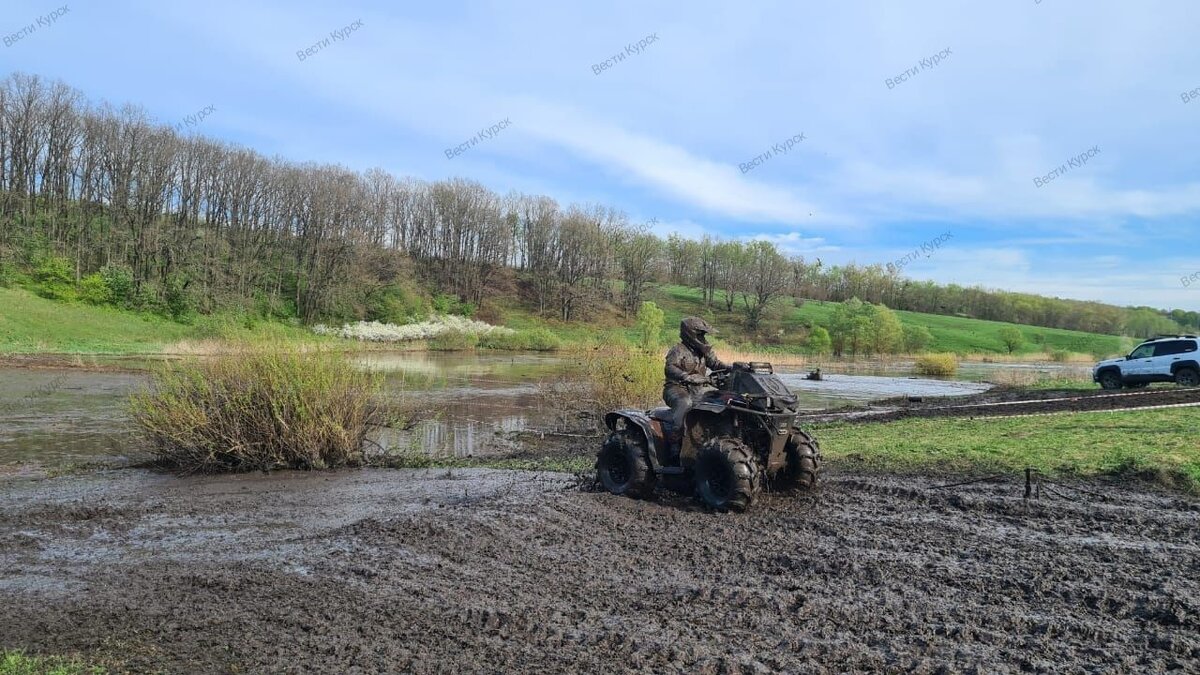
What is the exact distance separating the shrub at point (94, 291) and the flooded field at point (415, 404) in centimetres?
1922

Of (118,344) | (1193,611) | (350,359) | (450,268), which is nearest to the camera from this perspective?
(1193,611)

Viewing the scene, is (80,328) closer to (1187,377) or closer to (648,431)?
(648,431)

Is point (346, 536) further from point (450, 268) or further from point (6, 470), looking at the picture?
point (450, 268)

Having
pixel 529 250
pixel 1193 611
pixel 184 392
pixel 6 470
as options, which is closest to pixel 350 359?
pixel 184 392

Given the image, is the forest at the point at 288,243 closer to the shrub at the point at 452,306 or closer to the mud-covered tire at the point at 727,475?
the shrub at the point at 452,306

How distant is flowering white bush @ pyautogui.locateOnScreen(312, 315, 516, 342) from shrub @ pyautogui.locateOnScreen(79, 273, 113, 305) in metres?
13.6

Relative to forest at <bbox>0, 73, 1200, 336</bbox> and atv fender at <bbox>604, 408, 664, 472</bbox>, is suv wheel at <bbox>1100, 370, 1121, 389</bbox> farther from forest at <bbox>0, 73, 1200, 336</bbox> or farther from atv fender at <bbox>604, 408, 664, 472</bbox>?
forest at <bbox>0, 73, 1200, 336</bbox>

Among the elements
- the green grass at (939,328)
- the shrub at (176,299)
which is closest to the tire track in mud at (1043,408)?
the shrub at (176,299)

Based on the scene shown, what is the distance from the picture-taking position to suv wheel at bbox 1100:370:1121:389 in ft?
86.5

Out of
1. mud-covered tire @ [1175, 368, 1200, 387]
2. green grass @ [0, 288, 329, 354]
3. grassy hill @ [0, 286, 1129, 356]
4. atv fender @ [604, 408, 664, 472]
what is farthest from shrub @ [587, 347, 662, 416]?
green grass @ [0, 288, 329, 354]

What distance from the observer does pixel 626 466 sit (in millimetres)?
9383

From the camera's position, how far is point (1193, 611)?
16.4ft

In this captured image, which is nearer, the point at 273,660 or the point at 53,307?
the point at 273,660

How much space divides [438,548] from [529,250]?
84.6 m
